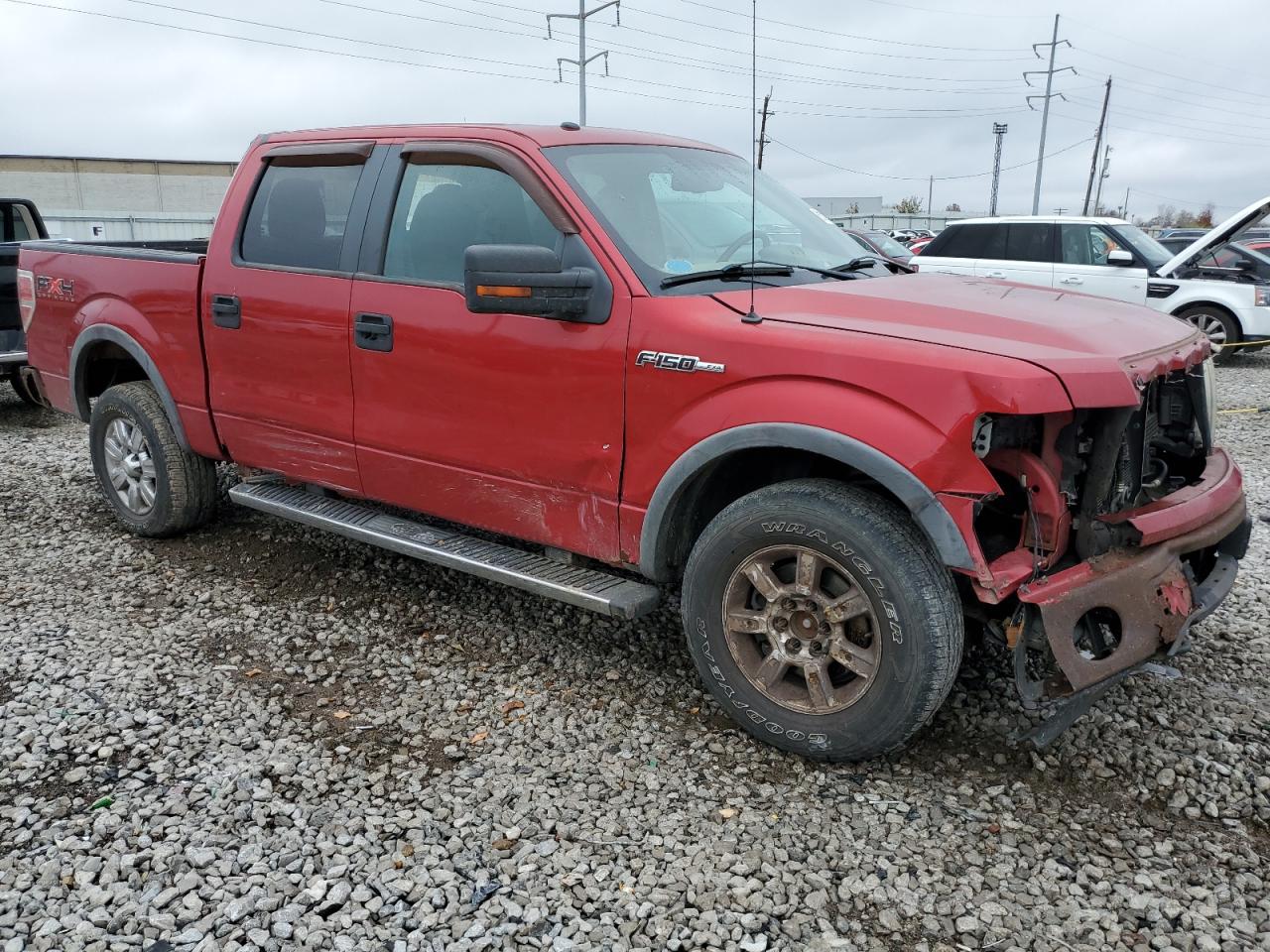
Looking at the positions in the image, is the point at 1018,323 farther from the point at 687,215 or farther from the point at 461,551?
the point at 461,551

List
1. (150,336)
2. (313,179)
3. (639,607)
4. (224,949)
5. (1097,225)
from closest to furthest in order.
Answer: (224,949) → (639,607) → (313,179) → (150,336) → (1097,225)

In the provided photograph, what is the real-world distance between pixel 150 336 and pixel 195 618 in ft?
4.90

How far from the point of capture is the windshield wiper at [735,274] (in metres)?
3.46

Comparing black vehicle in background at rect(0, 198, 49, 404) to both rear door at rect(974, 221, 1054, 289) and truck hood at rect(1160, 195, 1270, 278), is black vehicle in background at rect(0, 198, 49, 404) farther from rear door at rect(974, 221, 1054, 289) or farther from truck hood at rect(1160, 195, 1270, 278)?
rear door at rect(974, 221, 1054, 289)

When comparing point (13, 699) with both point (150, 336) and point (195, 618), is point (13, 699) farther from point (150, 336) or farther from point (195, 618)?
point (150, 336)

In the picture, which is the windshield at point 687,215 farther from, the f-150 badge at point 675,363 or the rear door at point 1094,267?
the rear door at point 1094,267

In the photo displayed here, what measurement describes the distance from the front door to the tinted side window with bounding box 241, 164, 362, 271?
0.82ft

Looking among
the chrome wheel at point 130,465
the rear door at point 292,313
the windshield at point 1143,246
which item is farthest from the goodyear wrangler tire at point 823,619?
the windshield at point 1143,246

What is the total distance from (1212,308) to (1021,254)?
99.0 inches

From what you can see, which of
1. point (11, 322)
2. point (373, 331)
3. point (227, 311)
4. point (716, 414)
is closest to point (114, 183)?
point (11, 322)

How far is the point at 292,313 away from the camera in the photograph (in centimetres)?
428

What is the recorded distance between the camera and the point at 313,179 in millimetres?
4430

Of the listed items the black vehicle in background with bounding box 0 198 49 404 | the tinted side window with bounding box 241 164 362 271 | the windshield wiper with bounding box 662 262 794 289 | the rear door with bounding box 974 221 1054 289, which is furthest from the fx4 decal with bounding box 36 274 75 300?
the rear door with bounding box 974 221 1054 289

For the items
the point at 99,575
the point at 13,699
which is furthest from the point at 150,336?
the point at 13,699
